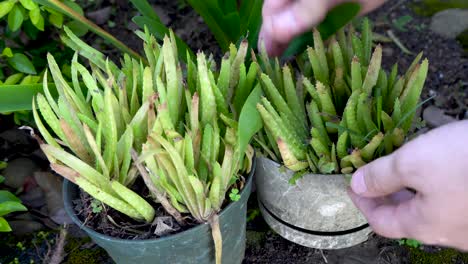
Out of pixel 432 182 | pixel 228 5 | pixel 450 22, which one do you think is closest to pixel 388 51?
pixel 450 22

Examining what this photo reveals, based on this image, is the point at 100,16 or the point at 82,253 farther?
the point at 100,16

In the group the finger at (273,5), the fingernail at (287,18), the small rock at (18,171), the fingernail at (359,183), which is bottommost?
the fingernail at (359,183)

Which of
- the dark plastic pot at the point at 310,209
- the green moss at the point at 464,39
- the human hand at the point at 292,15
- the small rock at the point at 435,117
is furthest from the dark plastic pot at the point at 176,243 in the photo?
the green moss at the point at 464,39

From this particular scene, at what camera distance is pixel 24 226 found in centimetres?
161

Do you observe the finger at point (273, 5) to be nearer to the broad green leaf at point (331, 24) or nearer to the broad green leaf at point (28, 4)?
the broad green leaf at point (331, 24)

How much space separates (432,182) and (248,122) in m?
0.38

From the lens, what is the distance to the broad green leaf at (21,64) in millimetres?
1473

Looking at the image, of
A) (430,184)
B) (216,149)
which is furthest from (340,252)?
(430,184)

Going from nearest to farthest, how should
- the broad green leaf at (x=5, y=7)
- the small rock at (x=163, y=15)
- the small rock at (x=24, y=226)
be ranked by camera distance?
the broad green leaf at (x=5, y=7) < the small rock at (x=24, y=226) < the small rock at (x=163, y=15)

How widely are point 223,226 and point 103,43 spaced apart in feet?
3.74

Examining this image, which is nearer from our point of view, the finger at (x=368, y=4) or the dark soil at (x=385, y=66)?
the finger at (x=368, y=4)

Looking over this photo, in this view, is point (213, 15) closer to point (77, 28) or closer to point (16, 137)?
point (77, 28)

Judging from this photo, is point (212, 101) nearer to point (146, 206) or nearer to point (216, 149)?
point (216, 149)

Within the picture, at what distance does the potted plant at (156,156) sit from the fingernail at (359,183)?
242 millimetres
